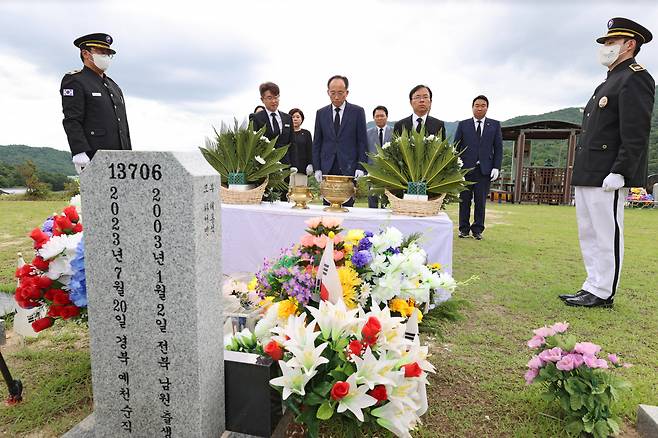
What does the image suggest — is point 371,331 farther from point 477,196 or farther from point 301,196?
point 477,196

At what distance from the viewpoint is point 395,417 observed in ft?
5.11

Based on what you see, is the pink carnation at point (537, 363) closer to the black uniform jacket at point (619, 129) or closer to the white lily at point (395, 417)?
the white lily at point (395, 417)

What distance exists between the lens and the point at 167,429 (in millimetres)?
1650

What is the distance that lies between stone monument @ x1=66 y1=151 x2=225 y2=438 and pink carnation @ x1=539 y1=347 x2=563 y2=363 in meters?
1.55

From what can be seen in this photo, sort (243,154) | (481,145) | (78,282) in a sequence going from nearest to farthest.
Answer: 1. (78,282)
2. (243,154)
3. (481,145)

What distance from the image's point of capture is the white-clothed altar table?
3.33m

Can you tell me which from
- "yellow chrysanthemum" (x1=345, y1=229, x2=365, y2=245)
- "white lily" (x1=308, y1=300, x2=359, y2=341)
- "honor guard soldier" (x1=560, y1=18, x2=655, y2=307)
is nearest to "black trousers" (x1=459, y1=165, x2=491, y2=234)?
"honor guard soldier" (x1=560, y1=18, x2=655, y2=307)

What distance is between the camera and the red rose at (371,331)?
5.41 ft

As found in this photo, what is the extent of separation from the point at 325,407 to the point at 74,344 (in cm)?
217

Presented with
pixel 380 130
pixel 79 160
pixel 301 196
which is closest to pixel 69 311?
pixel 301 196

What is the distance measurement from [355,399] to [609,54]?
3697 mm

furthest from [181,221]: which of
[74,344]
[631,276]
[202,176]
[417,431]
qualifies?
[631,276]

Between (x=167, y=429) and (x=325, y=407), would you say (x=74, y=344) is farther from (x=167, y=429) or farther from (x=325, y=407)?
(x=325, y=407)

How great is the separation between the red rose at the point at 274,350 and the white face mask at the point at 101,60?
390 centimetres
